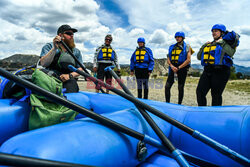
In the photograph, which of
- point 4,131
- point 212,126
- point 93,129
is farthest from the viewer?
point 212,126

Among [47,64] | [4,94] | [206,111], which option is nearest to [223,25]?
[206,111]

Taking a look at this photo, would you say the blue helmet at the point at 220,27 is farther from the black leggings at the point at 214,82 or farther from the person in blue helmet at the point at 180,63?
the person in blue helmet at the point at 180,63

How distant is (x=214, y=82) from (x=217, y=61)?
15.3 inches

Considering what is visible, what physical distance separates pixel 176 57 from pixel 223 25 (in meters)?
1.29

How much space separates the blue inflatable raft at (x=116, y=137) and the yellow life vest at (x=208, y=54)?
69.7 inches

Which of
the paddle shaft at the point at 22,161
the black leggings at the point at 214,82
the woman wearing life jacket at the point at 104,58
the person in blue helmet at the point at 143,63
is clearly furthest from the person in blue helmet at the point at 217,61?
the paddle shaft at the point at 22,161

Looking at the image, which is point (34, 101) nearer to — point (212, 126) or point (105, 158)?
point (105, 158)

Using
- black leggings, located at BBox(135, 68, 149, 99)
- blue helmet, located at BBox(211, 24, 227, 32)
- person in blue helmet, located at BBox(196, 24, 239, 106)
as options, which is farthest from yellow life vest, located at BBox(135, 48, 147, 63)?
blue helmet, located at BBox(211, 24, 227, 32)

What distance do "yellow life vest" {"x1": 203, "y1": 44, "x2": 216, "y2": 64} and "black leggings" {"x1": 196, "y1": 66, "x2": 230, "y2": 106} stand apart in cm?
14

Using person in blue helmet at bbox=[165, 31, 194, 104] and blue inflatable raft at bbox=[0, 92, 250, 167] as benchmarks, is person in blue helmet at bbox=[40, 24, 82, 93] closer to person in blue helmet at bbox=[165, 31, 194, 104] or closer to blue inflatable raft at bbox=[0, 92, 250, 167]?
blue inflatable raft at bbox=[0, 92, 250, 167]

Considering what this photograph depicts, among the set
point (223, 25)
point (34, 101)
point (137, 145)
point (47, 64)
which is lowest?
point (137, 145)

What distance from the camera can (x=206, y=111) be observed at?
5.55 feet

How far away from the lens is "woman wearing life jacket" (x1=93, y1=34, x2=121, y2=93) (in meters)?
5.35

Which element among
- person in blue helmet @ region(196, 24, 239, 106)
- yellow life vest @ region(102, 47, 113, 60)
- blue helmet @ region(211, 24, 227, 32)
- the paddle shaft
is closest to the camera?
the paddle shaft
